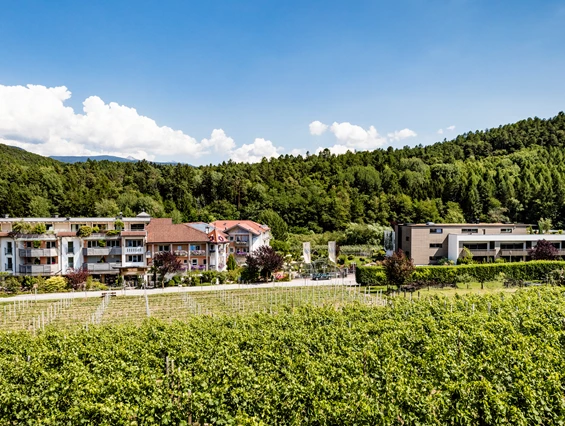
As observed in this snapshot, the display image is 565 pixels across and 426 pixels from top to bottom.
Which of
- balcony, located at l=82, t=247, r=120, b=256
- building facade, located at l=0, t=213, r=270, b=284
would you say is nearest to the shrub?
building facade, located at l=0, t=213, r=270, b=284

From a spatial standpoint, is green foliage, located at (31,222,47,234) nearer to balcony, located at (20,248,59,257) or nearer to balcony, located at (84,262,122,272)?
balcony, located at (20,248,59,257)

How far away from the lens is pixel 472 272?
40.9 m

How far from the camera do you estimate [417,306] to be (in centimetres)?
2419

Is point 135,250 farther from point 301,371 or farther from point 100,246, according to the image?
point 301,371

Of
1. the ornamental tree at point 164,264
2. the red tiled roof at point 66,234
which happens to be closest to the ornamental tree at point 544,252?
the ornamental tree at point 164,264

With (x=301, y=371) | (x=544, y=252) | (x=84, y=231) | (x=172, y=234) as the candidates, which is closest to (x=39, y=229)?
(x=84, y=231)

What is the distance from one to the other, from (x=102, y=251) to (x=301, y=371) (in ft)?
117

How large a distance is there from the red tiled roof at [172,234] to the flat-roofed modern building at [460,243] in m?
25.3

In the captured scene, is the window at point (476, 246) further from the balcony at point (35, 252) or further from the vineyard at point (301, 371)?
the balcony at point (35, 252)

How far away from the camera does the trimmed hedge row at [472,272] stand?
4022 cm

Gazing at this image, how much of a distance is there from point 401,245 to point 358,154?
6704 cm

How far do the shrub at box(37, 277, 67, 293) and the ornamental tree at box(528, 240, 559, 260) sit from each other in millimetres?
50703

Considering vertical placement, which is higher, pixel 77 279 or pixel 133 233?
pixel 133 233

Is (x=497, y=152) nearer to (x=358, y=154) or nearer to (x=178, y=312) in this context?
(x=358, y=154)
